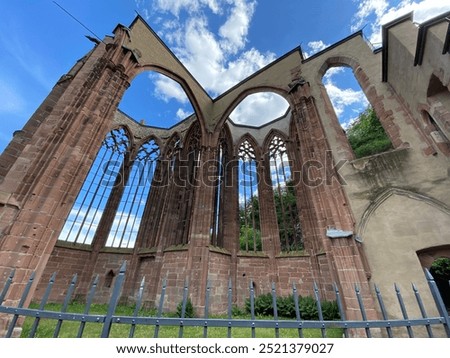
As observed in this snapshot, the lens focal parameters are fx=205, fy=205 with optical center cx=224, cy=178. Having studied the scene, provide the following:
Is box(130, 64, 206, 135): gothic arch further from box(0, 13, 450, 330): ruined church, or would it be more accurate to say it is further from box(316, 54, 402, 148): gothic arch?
box(316, 54, 402, 148): gothic arch

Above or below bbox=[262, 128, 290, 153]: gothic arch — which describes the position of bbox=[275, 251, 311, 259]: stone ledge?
below

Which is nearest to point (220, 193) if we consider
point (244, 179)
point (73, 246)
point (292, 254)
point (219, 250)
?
point (244, 179)

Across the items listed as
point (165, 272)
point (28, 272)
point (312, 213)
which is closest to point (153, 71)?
point (28, 272)

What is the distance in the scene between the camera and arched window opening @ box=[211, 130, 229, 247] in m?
10.6

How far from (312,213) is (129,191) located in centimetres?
1057

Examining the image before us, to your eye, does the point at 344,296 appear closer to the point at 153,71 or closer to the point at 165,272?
the point at 165,272

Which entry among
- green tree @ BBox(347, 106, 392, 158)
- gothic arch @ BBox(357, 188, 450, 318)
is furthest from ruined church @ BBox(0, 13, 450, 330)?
green tree @ BBox(347, 106, 392, 158)

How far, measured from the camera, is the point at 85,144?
18.4ft

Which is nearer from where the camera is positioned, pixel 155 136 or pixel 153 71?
pixel 153 71

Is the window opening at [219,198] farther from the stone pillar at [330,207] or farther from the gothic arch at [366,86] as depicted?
the gothic arch at [366,86]

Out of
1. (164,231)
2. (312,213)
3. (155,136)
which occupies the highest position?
(155,136)

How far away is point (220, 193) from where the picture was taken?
11883mm

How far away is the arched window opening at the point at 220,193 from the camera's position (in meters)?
10.6

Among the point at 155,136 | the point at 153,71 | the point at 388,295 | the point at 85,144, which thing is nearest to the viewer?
the point at 388,295
